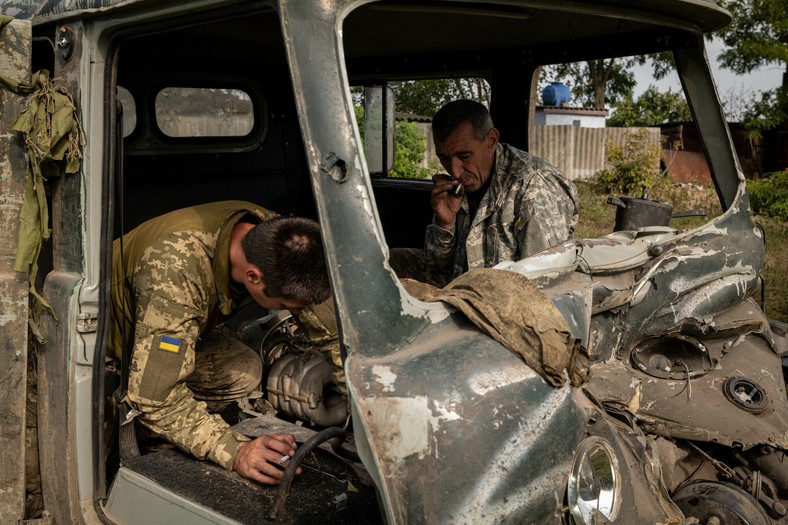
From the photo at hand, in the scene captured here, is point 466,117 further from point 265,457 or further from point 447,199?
point 265,457

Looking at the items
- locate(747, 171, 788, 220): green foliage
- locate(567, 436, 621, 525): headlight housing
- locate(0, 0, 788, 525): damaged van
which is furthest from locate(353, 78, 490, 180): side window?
locate(747, 171, 788, 220): green foliage

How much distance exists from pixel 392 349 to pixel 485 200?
1834 millimetres

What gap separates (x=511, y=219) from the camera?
3334 mm

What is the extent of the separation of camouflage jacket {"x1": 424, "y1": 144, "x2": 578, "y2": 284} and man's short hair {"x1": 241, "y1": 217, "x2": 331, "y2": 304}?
1.03 meters

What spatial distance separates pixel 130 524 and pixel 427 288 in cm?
106

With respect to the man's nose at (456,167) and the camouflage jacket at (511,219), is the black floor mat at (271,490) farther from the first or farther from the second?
the man's nose at (456,167)

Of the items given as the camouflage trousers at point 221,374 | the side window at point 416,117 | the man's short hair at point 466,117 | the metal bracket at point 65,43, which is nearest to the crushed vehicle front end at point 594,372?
the man's short hair at point 466,117

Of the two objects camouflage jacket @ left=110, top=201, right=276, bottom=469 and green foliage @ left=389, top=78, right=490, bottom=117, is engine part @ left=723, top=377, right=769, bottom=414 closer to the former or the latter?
camouflage jacket @ left=110, top=201, right=276, bottom=469

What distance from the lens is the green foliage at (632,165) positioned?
14065 millimetres

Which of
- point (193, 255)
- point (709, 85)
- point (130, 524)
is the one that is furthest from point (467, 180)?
point (130, 524)

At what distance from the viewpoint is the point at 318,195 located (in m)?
1.75

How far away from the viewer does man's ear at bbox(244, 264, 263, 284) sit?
2.50 metres

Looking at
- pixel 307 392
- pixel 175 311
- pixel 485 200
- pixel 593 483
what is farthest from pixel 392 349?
pixel 485 200

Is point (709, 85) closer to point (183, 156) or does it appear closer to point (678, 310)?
point (678, 310)
